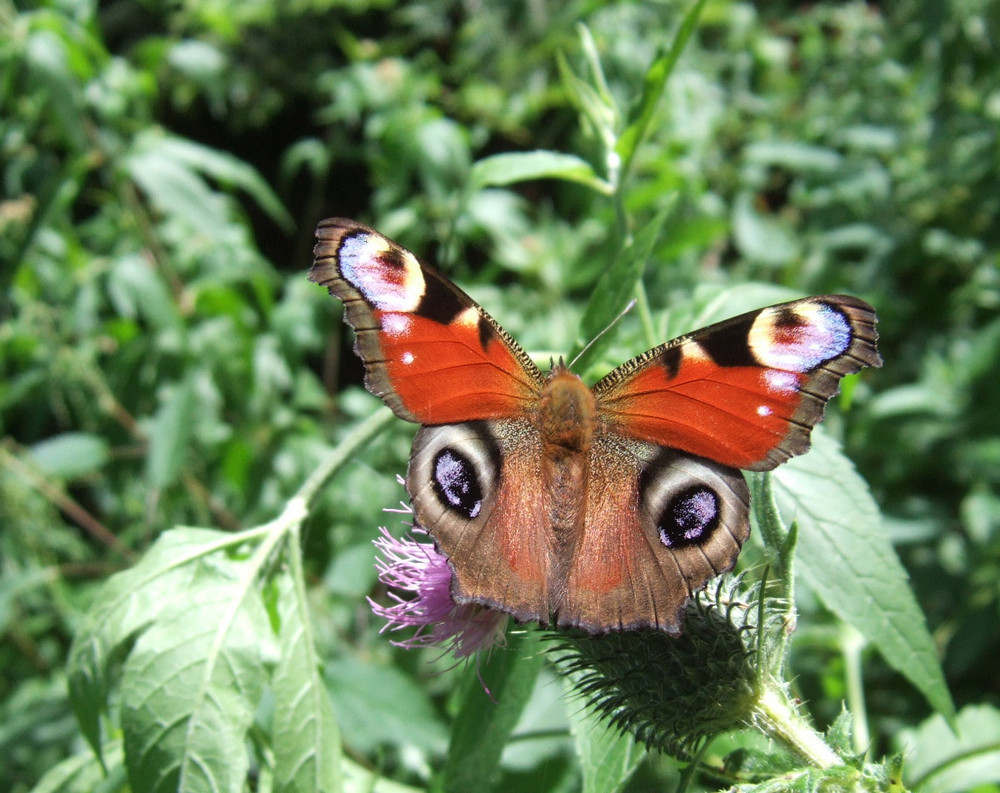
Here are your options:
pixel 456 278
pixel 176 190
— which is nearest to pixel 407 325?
pixel 176 190

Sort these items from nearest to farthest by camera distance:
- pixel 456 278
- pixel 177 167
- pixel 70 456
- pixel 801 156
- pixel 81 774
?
pixel 81 774 < pixel 177 167 < pixel 70 456 < pixel 801 156 < pixel 456 278

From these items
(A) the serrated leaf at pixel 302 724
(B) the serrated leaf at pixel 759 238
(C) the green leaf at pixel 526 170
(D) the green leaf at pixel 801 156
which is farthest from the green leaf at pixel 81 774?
(D) the green leaf at pixel 801 156

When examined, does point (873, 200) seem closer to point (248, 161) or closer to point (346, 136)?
point (346, 136)

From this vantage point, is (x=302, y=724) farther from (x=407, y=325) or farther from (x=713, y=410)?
(x=713, y=410)

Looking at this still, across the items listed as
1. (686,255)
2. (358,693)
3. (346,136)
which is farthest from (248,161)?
(358,693)

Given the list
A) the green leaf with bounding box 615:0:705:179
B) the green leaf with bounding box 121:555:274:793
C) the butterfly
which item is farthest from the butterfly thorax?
the green leaf with bounding box 121:555:274:793
